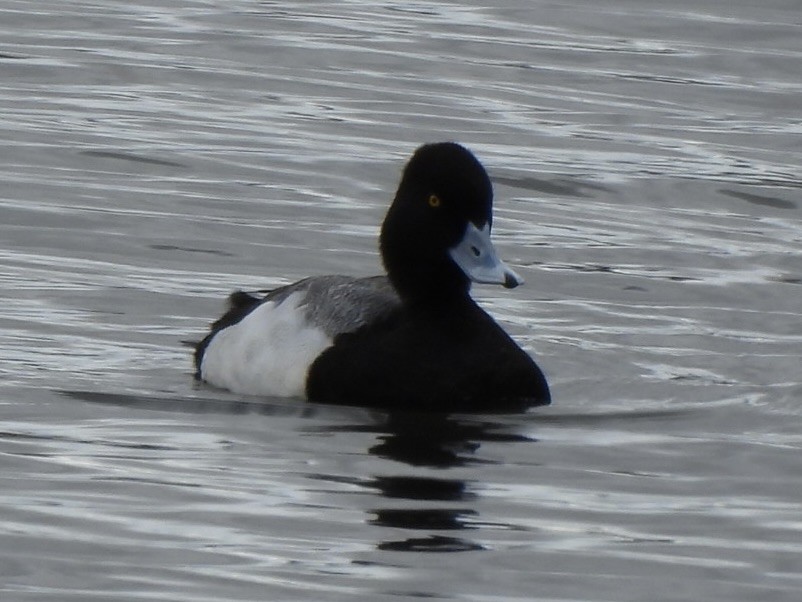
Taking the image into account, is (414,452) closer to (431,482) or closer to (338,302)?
(431,482)

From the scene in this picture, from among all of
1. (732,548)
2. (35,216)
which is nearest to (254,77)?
(35,216)

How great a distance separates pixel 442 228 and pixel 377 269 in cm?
276

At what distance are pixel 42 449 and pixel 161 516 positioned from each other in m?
1.02

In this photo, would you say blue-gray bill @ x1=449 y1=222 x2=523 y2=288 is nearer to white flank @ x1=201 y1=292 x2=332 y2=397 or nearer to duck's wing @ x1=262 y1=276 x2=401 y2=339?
duck's wing @ x1=262 y1=276 x2=401 y2=339

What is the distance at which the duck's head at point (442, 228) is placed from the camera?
9.20 m

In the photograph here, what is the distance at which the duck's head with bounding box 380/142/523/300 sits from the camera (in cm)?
920

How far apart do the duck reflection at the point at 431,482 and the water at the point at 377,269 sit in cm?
2

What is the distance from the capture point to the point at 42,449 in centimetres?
815

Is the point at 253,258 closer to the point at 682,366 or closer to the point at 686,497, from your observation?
the point at 682,366

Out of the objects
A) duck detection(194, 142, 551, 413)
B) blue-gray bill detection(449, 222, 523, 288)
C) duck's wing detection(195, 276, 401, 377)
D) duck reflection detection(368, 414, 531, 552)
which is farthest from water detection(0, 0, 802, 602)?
blue-gray bill detection(449, 222, 523, 288)

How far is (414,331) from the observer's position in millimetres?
9180

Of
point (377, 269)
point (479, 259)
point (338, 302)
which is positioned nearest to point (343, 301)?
point (338, 302)

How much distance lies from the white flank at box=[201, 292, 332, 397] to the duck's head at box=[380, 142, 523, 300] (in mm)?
428

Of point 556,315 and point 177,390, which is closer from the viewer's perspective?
point 177,390
